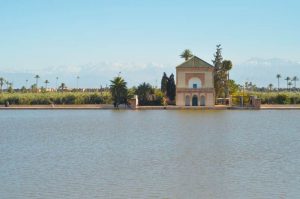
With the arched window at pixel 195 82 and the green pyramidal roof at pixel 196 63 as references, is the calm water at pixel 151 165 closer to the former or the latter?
the arched window at pixel 195 82

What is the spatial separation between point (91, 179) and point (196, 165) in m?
4.03

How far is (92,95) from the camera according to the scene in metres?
72.0

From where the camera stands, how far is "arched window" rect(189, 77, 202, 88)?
6247 centimetres

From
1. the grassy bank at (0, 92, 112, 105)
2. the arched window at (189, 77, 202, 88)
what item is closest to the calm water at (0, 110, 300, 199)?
the arched window at (189, 77, 202, 88)

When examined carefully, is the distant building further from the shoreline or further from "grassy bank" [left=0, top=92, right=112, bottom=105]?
"grassy bank" [left=0, top=92, right=112, bottom=105]

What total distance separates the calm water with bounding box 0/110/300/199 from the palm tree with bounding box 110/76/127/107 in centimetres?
3341

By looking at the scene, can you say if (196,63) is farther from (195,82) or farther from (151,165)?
(151,165)

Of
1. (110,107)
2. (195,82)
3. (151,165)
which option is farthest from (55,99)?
(151,165)

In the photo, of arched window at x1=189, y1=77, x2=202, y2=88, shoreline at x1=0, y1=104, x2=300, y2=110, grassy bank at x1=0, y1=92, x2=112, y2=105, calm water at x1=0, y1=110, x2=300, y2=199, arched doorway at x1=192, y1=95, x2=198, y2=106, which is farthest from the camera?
grassy bank at x1=0, y1=92, x2=112, y2=105

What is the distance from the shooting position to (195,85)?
62594 mm

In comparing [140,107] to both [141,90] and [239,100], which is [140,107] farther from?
[239,100]

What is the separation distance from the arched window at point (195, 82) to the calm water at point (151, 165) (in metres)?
31.9

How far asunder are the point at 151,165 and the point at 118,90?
4610cm

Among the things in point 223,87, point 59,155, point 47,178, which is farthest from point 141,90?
point 47,178
